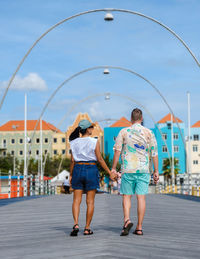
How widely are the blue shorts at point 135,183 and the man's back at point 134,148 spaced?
72 millimetres

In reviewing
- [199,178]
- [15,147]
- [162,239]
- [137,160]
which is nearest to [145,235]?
[162,239]

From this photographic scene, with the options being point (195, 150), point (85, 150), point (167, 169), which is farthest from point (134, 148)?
point (195, 150)

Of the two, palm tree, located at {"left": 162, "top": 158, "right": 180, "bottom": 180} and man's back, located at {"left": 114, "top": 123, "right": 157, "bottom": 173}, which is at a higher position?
palm tree, located at {"left": 162, "top": 158, "right": 180, "bottom": 180}

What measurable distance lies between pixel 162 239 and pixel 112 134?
112238 millimetres

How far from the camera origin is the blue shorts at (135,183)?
7918 millimetres

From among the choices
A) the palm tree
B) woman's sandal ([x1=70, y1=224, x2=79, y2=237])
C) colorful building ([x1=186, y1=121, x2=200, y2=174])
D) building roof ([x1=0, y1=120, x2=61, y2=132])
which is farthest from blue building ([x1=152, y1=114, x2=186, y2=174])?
woman's sandal ([x1=70, y1=224, x2=79, y2=237])

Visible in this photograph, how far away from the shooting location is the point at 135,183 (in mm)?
8016

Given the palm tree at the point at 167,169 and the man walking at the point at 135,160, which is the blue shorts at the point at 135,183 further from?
the palm tree at the point at 167,169

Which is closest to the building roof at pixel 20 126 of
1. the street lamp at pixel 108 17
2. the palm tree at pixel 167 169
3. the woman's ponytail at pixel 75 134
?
the palm tree at pixel 167 169

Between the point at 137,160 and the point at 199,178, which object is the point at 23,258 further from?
the point at 199,178

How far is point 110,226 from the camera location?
9.02 meters

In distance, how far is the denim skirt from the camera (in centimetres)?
784

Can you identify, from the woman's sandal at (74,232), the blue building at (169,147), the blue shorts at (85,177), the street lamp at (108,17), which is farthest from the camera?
the blue building at (169,147)

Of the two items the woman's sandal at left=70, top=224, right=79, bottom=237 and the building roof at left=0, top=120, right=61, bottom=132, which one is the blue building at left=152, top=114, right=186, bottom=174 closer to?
the building roof at left=0, top=120, right=61, bottom=132
